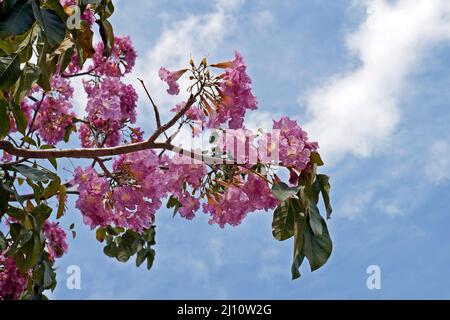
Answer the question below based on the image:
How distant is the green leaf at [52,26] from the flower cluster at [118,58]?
2.14 m

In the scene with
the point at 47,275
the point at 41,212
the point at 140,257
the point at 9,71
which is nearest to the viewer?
the point at 9,71

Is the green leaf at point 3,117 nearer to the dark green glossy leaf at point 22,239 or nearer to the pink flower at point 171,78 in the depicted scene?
the dark green glossy leaf at point 22,239

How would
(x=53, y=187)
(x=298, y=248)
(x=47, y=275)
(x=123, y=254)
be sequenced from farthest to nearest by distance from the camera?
(x=123, y=254) → (x=47, y=275) → (x=53, y=187) → (x=298, y=248)

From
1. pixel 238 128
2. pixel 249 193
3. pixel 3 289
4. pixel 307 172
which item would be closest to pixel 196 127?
pixel 238 128

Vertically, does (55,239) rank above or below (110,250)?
above

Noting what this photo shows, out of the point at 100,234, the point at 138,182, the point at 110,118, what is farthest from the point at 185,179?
the point at 100,234

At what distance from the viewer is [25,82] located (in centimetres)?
219

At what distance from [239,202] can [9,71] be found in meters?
0.96

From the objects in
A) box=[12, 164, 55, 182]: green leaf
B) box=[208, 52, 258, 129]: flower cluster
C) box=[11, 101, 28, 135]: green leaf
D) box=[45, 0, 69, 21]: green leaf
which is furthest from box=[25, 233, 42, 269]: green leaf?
box=[45, 0, 69, 21]: green leaf

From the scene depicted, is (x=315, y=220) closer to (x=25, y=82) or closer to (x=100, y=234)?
(x=25, y=82)

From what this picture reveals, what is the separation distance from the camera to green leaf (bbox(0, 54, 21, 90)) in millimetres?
2076

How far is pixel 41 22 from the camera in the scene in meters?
1.81

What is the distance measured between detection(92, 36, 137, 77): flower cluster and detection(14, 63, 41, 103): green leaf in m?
1.80

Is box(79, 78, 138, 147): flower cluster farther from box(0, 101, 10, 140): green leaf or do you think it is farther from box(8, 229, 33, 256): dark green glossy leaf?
box(0, 101, 10, 140): green leaf
